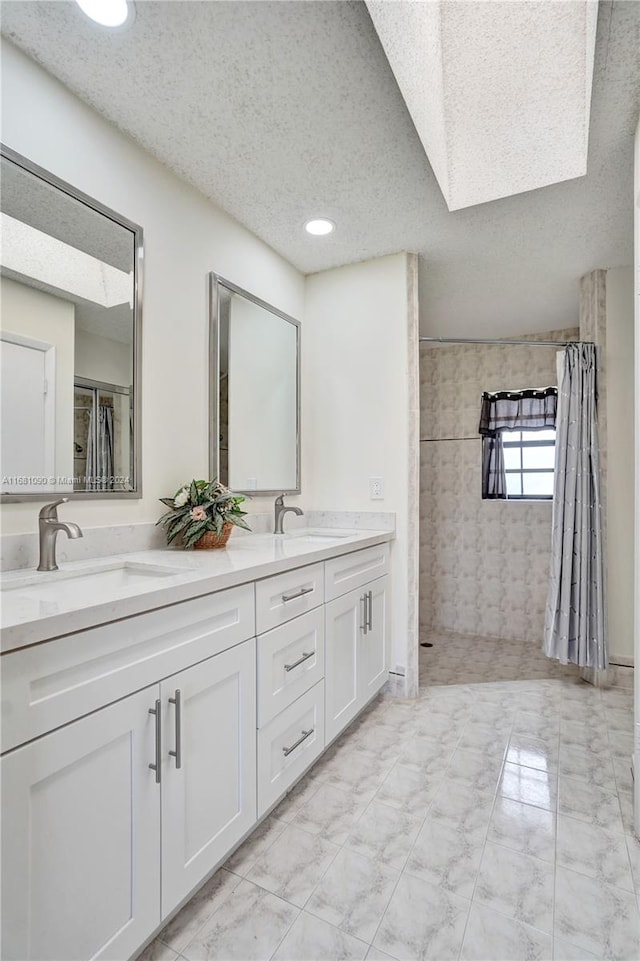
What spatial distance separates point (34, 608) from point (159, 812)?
58 cm

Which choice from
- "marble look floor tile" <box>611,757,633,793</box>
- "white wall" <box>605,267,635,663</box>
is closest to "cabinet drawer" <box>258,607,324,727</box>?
"marble look floor tile" <box>611,757,633,793</box>

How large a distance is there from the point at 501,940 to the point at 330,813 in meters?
0.63

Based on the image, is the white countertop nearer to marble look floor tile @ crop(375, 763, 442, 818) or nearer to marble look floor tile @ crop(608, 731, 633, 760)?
marble look floor tile @ crop(375, 763, 442, 818)

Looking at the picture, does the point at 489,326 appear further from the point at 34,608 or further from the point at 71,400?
the point at 34,608

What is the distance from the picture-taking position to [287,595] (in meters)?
1.66

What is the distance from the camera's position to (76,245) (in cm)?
159

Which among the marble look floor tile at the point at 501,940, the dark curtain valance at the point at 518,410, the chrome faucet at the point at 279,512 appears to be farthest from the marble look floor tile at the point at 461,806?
the dark curtain valance at the point at 518,410

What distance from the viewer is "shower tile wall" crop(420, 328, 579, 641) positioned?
149 inches

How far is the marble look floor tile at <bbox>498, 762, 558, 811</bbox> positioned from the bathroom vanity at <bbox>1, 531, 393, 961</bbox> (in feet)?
2.54

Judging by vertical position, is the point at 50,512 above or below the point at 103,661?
above

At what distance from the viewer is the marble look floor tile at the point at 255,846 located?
4.68 feet

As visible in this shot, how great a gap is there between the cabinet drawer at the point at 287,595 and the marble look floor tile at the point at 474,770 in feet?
2.90

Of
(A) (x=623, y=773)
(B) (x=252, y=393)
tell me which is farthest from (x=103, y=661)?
(A) (x=623, y=773)

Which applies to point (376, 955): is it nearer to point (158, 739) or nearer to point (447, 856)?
point (447, 856)
